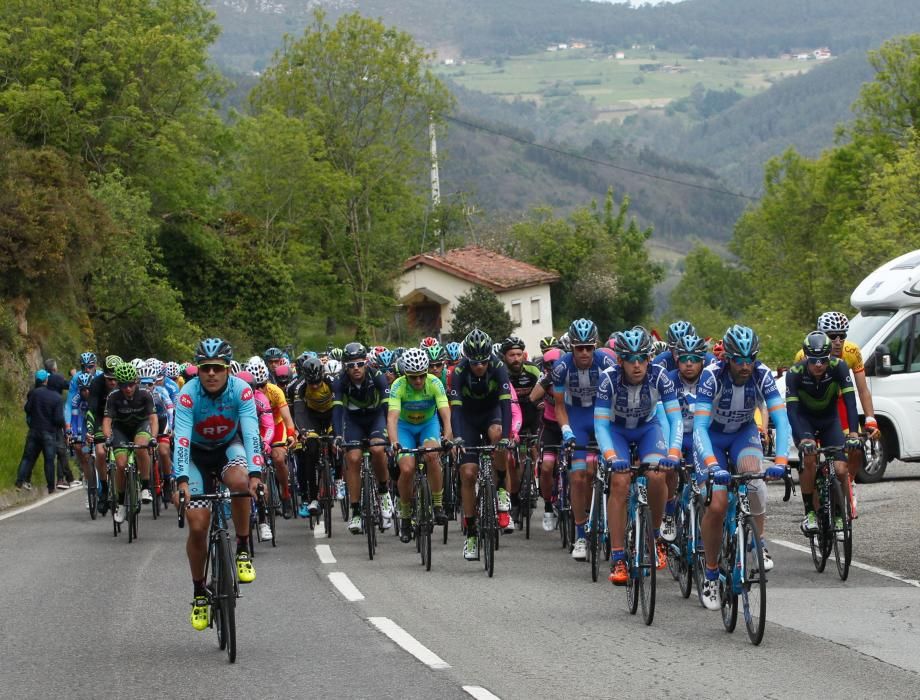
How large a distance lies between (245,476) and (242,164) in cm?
5858

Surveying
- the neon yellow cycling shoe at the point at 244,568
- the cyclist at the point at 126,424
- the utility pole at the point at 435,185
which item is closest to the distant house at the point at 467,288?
the utility pole at the point at 435,185

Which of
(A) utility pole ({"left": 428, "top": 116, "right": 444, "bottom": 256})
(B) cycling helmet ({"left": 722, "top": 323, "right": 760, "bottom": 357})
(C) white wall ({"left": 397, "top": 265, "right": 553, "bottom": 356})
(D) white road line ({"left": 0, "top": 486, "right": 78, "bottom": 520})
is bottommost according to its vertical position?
(D) white road line ({"left": 0, "top": 486, "right": 78, "bottom": 520})

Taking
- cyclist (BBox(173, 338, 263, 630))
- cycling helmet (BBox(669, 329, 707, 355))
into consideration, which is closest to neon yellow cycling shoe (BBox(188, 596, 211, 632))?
cyclist (BBox(173, 338, 263, 630))

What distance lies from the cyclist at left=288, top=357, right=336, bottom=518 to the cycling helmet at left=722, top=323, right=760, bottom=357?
7477 mm

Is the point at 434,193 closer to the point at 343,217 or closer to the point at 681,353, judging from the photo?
the point at 343,217

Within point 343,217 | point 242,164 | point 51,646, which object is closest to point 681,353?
point 51,646

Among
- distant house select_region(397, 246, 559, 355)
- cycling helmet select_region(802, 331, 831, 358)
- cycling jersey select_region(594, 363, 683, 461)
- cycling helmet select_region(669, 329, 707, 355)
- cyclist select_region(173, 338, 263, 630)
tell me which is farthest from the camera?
distant house select_region(397, 246, 559, 355)

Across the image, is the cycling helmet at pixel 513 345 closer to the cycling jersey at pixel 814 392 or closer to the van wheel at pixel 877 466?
the cycling jersey at pixel 814 392

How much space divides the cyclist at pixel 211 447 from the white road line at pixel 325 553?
179 inches

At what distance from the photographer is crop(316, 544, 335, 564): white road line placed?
14.6 meters

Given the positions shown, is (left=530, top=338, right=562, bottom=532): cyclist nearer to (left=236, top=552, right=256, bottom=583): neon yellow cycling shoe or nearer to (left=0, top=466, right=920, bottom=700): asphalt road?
(left=0, top=466, right=920, bottom=700): asphalt road

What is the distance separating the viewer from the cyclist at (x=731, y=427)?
404 inches

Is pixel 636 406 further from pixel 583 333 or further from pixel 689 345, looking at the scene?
pixel 689 345

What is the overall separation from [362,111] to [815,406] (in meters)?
63.2
